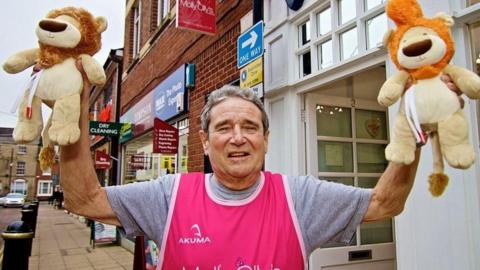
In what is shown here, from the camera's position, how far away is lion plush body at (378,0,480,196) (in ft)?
3.63

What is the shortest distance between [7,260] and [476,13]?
12.1 feet

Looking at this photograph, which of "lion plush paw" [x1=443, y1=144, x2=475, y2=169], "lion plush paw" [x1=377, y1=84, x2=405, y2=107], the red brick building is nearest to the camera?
"lion plush paw" [x1=443, y1=144, x2=475, y2=169]

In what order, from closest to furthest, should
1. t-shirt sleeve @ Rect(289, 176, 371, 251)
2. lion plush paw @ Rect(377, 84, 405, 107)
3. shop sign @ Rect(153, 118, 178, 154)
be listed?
lion plush paw @ Rect(377, 84, 405, 107) < t-shirt sleeve @ Rect(289, 176, 371, 251) < shop sign @ Rect(153, 118, 178, 154)

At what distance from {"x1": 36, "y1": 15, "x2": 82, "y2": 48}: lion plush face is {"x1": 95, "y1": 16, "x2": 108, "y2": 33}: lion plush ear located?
116 mm

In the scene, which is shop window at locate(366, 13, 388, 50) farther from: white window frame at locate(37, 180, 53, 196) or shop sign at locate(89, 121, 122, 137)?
white window frame at locate(37, 180, 53, 196)

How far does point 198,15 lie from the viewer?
17.1ft

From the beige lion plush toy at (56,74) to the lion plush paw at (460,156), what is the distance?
1148mm

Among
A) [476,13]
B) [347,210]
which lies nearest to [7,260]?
[347,210]

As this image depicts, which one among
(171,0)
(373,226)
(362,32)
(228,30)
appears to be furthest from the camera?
(171,0)

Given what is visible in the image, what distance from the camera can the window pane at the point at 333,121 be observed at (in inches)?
157

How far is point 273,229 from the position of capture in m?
1.47

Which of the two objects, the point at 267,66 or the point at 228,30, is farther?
the point at 228,30

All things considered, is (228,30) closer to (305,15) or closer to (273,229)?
(305,15)

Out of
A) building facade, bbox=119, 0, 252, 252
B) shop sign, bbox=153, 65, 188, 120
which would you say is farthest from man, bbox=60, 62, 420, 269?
shop sign, bbox=153, 65, 188, 120
